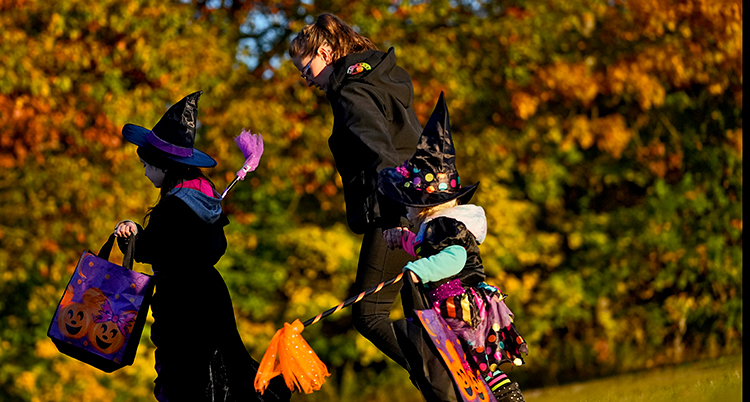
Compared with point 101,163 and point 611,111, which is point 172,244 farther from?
point 611,111

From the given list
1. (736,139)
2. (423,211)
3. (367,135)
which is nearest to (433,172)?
(423,211)

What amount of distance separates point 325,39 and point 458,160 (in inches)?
227

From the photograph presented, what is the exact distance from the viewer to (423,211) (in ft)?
10.9

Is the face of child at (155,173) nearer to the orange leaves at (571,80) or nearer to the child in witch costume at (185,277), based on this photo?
the child in witch costume at (185,277)

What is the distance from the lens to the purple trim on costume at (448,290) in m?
3.19

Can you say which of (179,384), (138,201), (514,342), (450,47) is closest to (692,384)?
(514,342)

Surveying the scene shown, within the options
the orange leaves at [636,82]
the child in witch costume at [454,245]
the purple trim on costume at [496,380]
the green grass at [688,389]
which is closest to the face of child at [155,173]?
the child in witch costume at [454,245]

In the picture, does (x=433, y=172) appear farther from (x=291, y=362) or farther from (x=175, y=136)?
(x=175, y=136)

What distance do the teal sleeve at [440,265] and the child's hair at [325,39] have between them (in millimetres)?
1203

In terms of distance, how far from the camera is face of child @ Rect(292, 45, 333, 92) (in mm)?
3773

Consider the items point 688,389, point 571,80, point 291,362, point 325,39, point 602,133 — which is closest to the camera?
point 291,362

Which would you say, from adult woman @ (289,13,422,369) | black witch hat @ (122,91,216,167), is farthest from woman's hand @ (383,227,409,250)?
black witch hat @ (122,91,216,167)

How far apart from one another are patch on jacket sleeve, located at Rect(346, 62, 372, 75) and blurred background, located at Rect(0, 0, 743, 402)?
523cm

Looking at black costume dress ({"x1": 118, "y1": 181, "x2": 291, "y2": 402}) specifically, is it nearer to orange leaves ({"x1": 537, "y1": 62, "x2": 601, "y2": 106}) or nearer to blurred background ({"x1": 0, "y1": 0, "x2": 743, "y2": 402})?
blurred background ({"x1": 0, "y1": 0, "x2": 743, "y2": 402})
